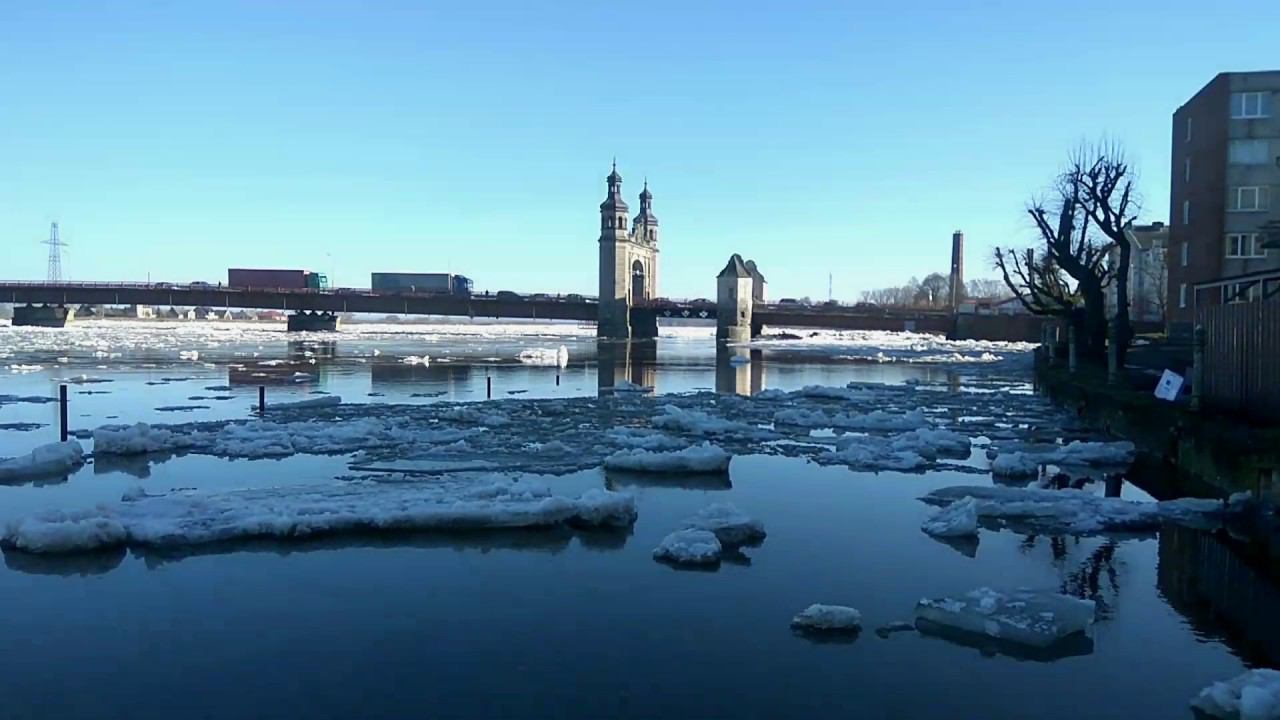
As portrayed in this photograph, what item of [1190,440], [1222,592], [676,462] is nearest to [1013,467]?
[1190,440]

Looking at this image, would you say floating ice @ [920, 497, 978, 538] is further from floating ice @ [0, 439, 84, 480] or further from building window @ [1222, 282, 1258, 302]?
floating ice @ [0, 439, 84, 480]

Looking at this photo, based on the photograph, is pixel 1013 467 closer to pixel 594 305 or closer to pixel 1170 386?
pixel 1170 386

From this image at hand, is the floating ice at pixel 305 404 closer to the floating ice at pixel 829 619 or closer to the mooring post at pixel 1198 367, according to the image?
the floating ice at pixel 829 619

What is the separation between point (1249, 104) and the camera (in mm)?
43125

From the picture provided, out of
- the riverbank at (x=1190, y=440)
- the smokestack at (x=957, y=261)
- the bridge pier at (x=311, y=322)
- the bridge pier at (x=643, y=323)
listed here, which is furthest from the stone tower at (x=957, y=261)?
the riverbank at (x=1190, y=440)

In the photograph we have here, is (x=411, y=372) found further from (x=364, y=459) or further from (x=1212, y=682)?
(x=1212, y=682)

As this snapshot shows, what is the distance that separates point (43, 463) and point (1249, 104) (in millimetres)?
46002

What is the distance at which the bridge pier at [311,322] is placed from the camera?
11719 centimetres

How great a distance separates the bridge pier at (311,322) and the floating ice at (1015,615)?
377 ft

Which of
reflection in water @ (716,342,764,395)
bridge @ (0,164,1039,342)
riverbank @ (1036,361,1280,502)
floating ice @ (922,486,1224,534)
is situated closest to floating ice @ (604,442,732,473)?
floating ice @ (922,486,1224,534)

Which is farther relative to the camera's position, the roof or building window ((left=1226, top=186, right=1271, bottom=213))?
the roof

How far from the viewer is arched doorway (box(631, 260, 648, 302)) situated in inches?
5074

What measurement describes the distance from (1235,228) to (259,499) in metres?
43.8

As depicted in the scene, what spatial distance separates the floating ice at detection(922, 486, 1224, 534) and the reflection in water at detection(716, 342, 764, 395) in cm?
2020
